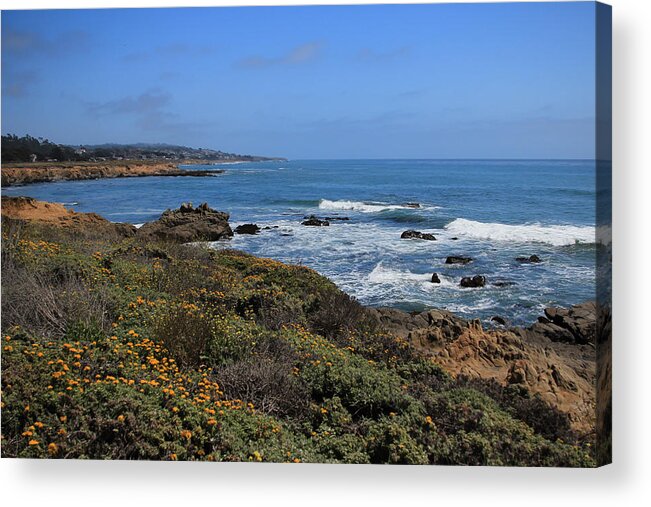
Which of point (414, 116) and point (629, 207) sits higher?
point (414, 116)

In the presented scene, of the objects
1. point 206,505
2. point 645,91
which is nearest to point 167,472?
point 206,505

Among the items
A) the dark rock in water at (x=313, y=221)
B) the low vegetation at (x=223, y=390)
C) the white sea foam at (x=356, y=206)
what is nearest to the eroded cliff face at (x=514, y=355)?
the low vegetation at (x=223, y=390)

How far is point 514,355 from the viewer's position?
553 cm

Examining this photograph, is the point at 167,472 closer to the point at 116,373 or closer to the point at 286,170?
the point at 116,373

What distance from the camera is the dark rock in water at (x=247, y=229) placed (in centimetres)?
642

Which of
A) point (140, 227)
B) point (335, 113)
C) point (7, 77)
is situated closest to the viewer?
point (7, 77)

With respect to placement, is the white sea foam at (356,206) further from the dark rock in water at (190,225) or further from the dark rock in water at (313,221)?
the dark rock in water at (190,225)

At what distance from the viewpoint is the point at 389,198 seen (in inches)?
236

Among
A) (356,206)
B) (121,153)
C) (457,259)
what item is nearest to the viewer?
(457,259)

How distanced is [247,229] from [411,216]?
5.35 feet

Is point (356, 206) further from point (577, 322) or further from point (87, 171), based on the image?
point (87, 171)

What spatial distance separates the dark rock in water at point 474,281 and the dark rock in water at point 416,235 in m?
0.47

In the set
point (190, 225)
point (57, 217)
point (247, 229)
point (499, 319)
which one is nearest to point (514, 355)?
point (499, 319)

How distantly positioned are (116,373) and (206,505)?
1294 mm
